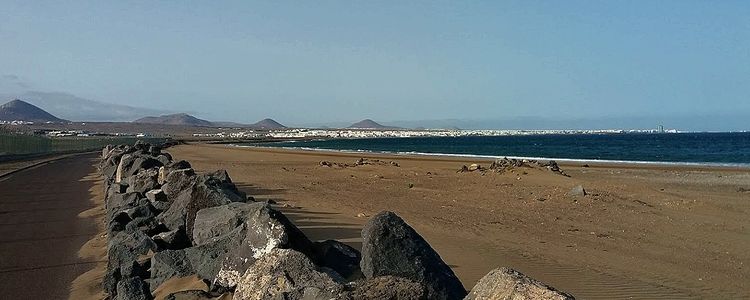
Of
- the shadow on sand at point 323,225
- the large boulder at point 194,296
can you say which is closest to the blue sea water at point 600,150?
the shadow on sand at point 323,225

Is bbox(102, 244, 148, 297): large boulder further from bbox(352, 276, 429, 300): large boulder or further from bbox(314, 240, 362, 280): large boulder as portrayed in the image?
bbox(352, 276, 429, 300): large boulder

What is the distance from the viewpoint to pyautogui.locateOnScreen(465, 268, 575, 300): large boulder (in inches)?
133

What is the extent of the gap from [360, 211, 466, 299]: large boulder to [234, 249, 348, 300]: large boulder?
0.51 m

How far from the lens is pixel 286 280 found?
476 centimetres

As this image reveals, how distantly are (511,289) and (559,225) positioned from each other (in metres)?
10.4

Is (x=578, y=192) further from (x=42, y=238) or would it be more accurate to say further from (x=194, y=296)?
(x=194, y=296)

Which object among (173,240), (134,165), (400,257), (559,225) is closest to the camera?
(400,257)

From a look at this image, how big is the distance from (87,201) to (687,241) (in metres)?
14.3

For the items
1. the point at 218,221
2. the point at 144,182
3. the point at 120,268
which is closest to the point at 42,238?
the point at 144,182

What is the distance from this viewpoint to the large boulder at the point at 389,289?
4.18m

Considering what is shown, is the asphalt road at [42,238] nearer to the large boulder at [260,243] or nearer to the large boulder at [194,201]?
the large boulder at [194,201]

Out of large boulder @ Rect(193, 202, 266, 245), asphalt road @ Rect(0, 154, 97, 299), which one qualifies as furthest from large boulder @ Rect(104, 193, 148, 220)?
large boulder @ Rect(193, 202, 266, 245)

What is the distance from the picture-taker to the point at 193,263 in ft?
21.9

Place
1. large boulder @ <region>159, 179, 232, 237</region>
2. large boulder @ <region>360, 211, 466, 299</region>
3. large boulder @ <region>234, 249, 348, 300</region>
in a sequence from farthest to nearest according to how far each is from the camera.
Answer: large boulder @ <region>159, 179, 232, 237</region>
large boulder @ <region>360, 211, 466, 299</region>
large boulder @ <region>234, 249, 348, 300</region>
